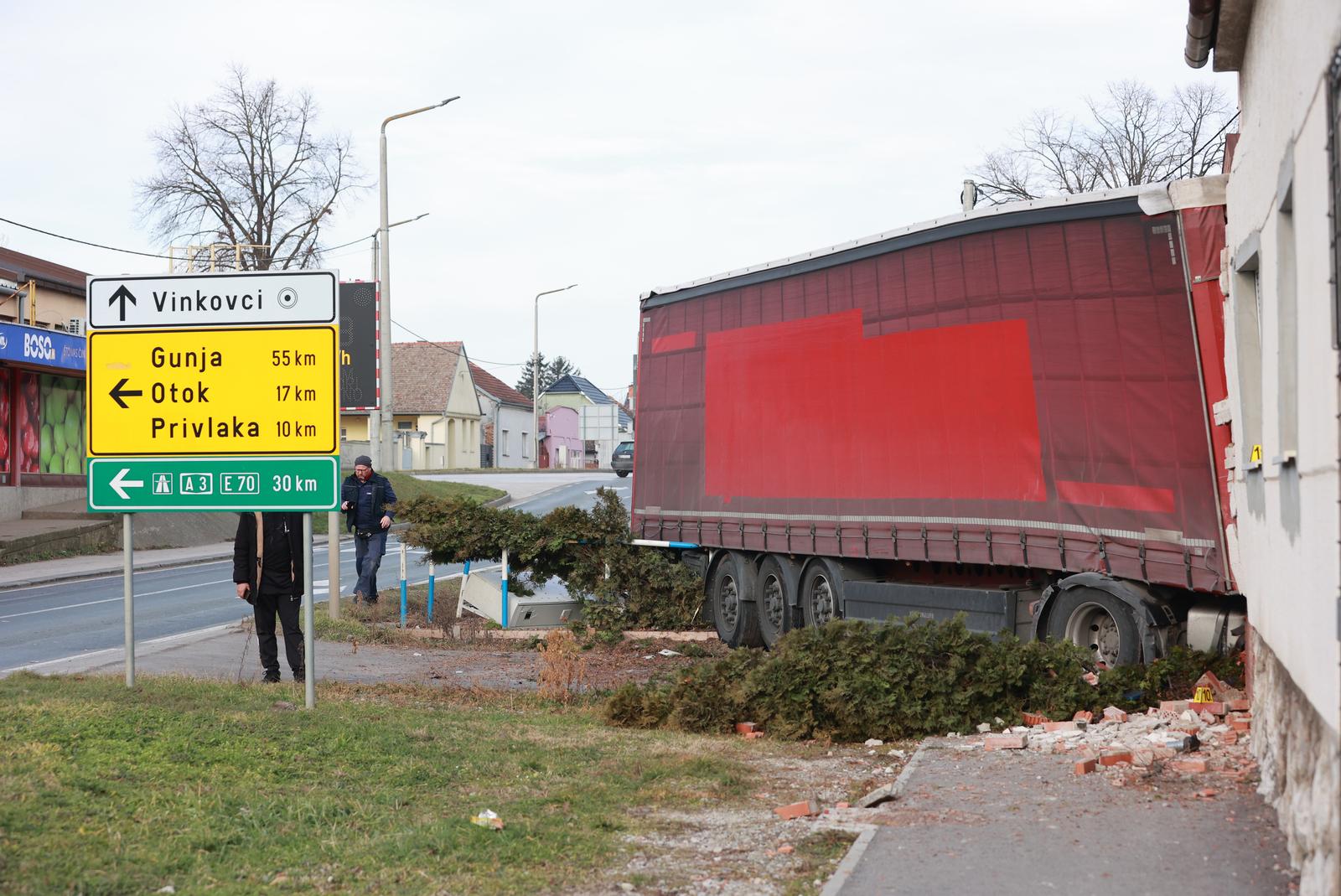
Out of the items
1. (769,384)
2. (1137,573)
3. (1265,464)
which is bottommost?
(1137,573)

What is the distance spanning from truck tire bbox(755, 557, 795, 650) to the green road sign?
6.63 meters

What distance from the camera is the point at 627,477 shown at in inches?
2192

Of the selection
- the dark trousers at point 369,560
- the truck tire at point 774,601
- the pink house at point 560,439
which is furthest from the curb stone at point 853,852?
the pink house at point 560,439

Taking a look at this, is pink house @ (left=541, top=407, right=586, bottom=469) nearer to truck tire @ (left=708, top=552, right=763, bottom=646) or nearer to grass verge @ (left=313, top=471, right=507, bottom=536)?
grass verge @ (left=313, top=471, right=507, bottom=536)

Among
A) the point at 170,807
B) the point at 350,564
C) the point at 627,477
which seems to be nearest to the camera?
the point at 170,807

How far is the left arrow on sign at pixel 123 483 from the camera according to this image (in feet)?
32.1

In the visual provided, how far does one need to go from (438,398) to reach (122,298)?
72.6 m

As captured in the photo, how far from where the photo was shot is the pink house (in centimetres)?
11096

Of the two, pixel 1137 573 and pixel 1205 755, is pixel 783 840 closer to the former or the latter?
pixel 1205 755

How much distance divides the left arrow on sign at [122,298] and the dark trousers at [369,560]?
338 inches

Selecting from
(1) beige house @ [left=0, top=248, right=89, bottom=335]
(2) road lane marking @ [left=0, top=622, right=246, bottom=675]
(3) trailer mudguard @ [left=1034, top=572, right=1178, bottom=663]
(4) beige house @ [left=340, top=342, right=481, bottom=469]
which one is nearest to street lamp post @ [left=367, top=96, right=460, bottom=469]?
(2) road lane marking @ [left=0, top=622, right=246, bottom=675]

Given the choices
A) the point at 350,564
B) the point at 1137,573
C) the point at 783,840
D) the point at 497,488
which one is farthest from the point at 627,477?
the point at 783,840

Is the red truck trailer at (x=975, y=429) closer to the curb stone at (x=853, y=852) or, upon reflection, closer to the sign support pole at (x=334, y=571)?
the curb stone at (x=853, y=852)

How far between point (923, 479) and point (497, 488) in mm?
38142
